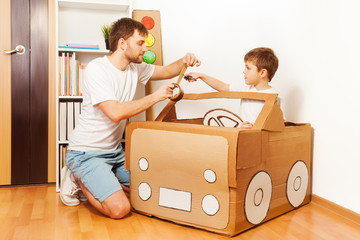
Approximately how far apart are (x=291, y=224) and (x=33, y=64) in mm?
1660

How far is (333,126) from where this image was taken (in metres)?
1.65

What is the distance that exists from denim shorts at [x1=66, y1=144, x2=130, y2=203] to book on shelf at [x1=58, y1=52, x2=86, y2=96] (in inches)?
18.3

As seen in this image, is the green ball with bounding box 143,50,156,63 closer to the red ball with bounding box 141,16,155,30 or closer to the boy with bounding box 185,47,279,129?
the red ball with bounding box 141,16,155,30

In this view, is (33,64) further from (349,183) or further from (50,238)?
(349,183)

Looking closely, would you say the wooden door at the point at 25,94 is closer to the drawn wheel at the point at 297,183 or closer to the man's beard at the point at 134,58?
the man's beard at the point at 134,58

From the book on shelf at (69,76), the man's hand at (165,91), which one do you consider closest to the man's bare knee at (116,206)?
the man's hand at (165,91)

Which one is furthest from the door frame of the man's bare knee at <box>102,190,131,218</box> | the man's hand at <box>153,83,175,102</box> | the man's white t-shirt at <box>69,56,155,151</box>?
the man's hand at <box>153,83,175,102</box>

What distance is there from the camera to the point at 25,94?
2.12 meters

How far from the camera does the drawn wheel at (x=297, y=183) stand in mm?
1588

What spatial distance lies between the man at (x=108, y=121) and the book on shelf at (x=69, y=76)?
34 centimetres

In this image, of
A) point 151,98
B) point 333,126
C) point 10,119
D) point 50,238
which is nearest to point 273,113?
point 333,126

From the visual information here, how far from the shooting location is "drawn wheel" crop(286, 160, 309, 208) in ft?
5.21

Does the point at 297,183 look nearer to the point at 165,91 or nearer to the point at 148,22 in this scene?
the point at 165,91

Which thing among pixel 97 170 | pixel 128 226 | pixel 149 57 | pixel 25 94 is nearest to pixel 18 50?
pixel 25 94
